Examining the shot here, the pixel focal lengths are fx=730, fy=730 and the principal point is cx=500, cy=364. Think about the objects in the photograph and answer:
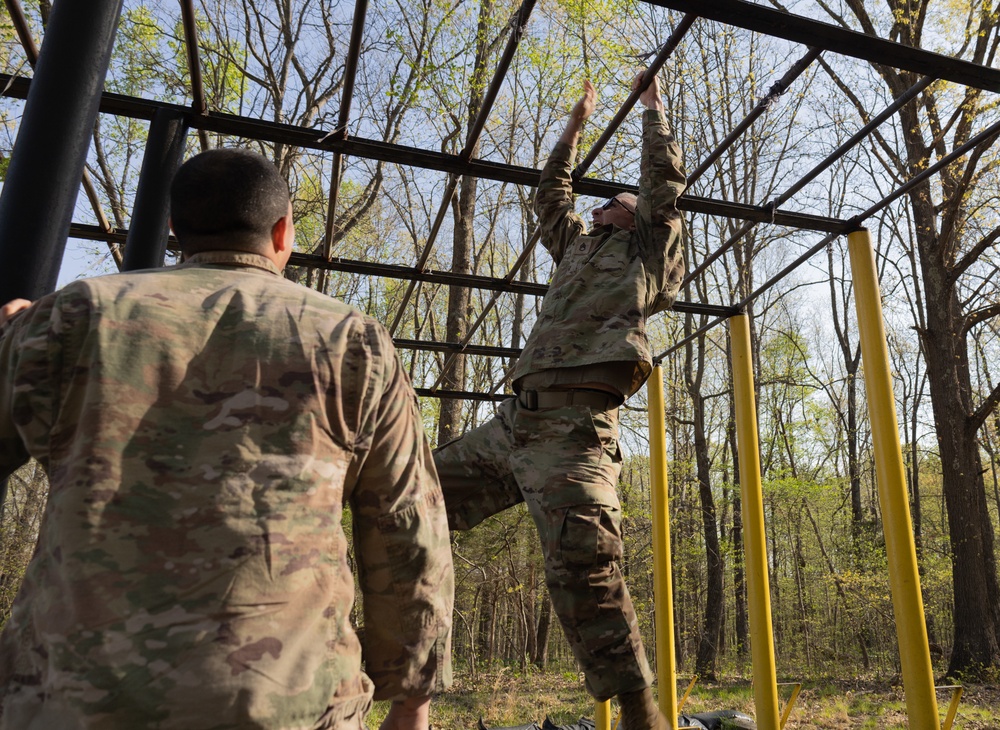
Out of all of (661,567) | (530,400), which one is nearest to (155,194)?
(530,400)

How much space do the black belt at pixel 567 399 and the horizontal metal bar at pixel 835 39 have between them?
1163 millimetres

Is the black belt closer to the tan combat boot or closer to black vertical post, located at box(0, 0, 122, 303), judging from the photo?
the tan combat boot

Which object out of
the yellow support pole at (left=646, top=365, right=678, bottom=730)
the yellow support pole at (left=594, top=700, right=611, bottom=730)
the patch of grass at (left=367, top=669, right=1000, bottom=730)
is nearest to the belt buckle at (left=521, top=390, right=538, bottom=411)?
the yellow support pole at (left=646, top=365, right=678, bottom=730)

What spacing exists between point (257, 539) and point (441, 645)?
398mm

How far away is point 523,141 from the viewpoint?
1128cm

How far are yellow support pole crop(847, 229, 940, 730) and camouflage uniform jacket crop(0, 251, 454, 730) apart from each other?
2.16m

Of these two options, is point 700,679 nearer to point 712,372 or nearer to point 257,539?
point 712,372

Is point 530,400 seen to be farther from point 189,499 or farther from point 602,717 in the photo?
point 602,717

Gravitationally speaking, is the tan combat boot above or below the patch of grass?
above

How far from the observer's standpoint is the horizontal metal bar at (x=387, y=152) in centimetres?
232

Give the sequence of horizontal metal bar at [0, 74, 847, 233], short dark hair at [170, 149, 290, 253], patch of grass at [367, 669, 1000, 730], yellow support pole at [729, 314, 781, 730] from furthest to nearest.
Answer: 1. patch of grass at [367, 669, 1000, 730]
2. yellow support pole at [729, 314, 781, 730]
3. horizontal metal bar at [0, 74, 847, 233]
4. short dark hair at [170, 149, 290, 253]

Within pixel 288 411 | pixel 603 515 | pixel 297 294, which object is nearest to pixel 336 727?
pixel 288 411

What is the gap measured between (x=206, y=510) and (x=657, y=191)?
6.84ft

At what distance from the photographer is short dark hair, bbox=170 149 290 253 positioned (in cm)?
118
